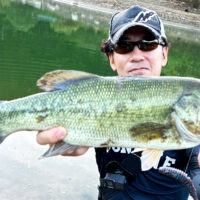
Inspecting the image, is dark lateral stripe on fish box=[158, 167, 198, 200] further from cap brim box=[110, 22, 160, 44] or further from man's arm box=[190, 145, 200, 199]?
cap brim box=[110, 22, 160, 44]

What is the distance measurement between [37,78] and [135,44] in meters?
11.1

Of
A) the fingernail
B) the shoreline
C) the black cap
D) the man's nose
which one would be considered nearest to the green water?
the black cap

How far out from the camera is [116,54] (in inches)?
155

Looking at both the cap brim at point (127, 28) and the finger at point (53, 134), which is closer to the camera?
the finger at point (53, 134)

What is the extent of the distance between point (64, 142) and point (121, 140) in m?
0.56

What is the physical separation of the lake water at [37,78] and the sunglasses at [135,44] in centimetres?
365

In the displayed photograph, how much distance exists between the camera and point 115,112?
2932mm

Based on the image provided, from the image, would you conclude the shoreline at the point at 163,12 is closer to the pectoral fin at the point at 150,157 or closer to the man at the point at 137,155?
the man at the point at 137,155

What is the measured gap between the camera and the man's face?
12.5 feet

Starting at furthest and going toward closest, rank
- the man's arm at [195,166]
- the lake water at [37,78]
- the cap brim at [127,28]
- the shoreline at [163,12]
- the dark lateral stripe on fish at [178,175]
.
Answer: the shoreline at [163,12] → the lake water at [37,78] → the cap brim at [127,28] → the man's arm at [195,166] → the dark lateral stripe on fish at [178,175]

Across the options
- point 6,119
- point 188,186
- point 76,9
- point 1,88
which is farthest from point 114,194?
point 76,9

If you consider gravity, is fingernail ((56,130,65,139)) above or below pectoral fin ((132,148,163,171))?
above

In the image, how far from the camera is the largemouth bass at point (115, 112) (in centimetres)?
287


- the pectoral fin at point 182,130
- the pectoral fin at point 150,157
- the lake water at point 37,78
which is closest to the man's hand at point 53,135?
the pectoral fin at point 150,157
